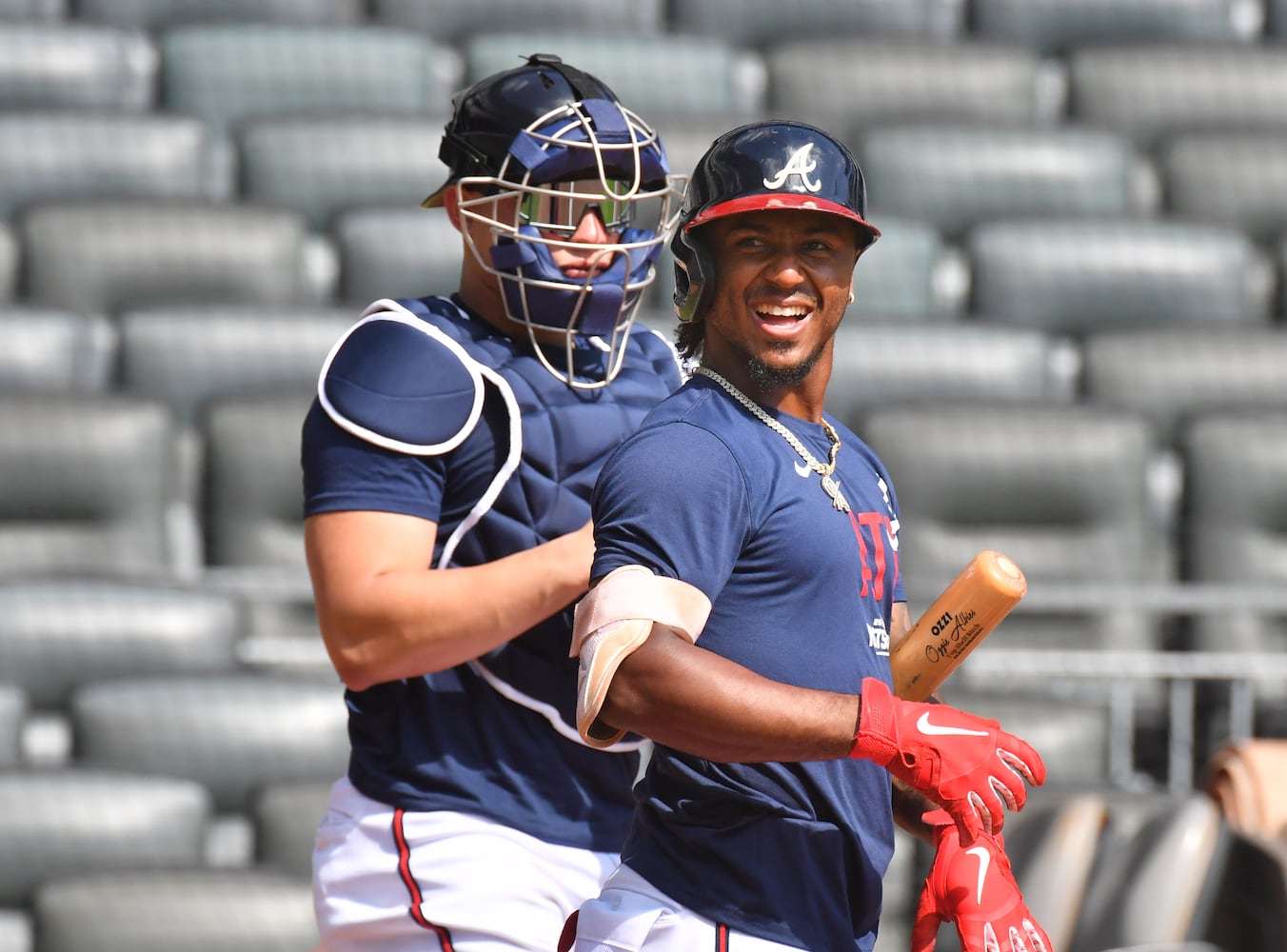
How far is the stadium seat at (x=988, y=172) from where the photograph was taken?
5.67m

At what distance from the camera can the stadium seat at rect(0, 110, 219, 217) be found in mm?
5445

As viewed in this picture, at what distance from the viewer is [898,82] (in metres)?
6.12

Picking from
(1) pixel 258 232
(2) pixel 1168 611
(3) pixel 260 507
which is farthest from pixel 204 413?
(2) pixel 1168 611

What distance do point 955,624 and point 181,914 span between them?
73.5 inches

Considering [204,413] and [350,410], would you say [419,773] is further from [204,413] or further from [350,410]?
[204,413]

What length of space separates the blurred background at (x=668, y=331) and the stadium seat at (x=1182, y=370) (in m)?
0.01

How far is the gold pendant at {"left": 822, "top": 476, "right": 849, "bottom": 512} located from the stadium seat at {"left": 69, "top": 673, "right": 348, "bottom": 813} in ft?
7.50

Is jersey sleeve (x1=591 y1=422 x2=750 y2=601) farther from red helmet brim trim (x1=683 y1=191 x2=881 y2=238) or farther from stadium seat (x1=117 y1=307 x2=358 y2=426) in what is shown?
stadium seat (x1=117 y1=307 x2=358 y2=426)

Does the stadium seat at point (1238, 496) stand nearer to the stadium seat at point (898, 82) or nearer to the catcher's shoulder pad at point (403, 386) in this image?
the stadium seat at point (898, 82)

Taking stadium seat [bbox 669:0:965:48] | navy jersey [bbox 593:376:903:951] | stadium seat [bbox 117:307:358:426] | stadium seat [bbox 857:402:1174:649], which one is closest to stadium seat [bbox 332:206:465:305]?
stadium seat [bbox 117:307:358:426]

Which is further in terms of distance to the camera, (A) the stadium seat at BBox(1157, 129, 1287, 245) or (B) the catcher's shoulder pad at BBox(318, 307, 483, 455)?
(A) the stadium seat at BBox(1157, 129, 1287, 245)

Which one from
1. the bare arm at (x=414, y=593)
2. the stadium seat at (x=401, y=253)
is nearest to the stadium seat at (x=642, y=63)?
the stadium seat at (x=401, y=253)

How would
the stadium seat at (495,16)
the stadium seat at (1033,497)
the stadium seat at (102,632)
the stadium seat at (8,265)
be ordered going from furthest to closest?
the stadium seat at (495,16), the stadium seat at (8,265), the stadium seat at (1033,497), the stadium seat at (102,632)

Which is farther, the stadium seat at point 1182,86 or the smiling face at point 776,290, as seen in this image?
the stadium seat at point 1182,86
